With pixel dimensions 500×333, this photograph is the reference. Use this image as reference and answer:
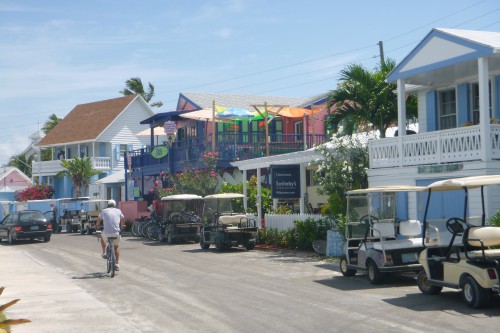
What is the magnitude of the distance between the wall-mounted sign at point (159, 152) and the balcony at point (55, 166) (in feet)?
53.5

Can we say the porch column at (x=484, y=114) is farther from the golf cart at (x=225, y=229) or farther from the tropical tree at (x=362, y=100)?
the golf cart at (x=225, y=229)

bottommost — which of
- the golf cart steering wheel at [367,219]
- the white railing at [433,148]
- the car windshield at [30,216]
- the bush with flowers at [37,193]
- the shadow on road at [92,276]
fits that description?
the shadow on road at [92,276]

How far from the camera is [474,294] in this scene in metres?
10.8

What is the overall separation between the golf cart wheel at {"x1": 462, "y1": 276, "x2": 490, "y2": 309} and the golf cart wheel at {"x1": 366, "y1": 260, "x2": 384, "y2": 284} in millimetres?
3046

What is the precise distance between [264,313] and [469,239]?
11.5ft

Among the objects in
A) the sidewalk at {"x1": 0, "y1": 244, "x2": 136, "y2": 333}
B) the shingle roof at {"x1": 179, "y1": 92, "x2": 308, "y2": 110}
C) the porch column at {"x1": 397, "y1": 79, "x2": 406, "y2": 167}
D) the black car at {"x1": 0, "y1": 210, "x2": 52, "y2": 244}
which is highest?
the shingle roof at {"x1": 179, "y1": 92, "x2": 308, "y2": 110}

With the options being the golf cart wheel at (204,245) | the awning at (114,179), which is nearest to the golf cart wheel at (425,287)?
the golf cart wheel at (204,245)

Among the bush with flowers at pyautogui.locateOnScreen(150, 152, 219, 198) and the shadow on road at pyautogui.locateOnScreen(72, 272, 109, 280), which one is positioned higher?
the bush with flowers at pyautogui.locateOnScreen(150, 152, 219, 198)

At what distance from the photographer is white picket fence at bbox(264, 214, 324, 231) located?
23.2 metres

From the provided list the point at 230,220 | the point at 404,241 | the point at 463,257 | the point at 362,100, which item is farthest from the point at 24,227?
the point at 463,257

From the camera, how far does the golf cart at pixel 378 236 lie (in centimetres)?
1400

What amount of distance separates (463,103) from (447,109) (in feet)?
3.65

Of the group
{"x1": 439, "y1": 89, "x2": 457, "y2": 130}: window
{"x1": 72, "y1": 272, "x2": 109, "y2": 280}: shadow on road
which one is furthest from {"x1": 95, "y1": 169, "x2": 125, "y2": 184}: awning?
{"x1": 72, "y1": 272, "x2": 109, "y2": 280}: shadow on road

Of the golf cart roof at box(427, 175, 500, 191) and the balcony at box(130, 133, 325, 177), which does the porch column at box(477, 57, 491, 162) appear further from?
the balcony at box(130, 133, 325, 177)
